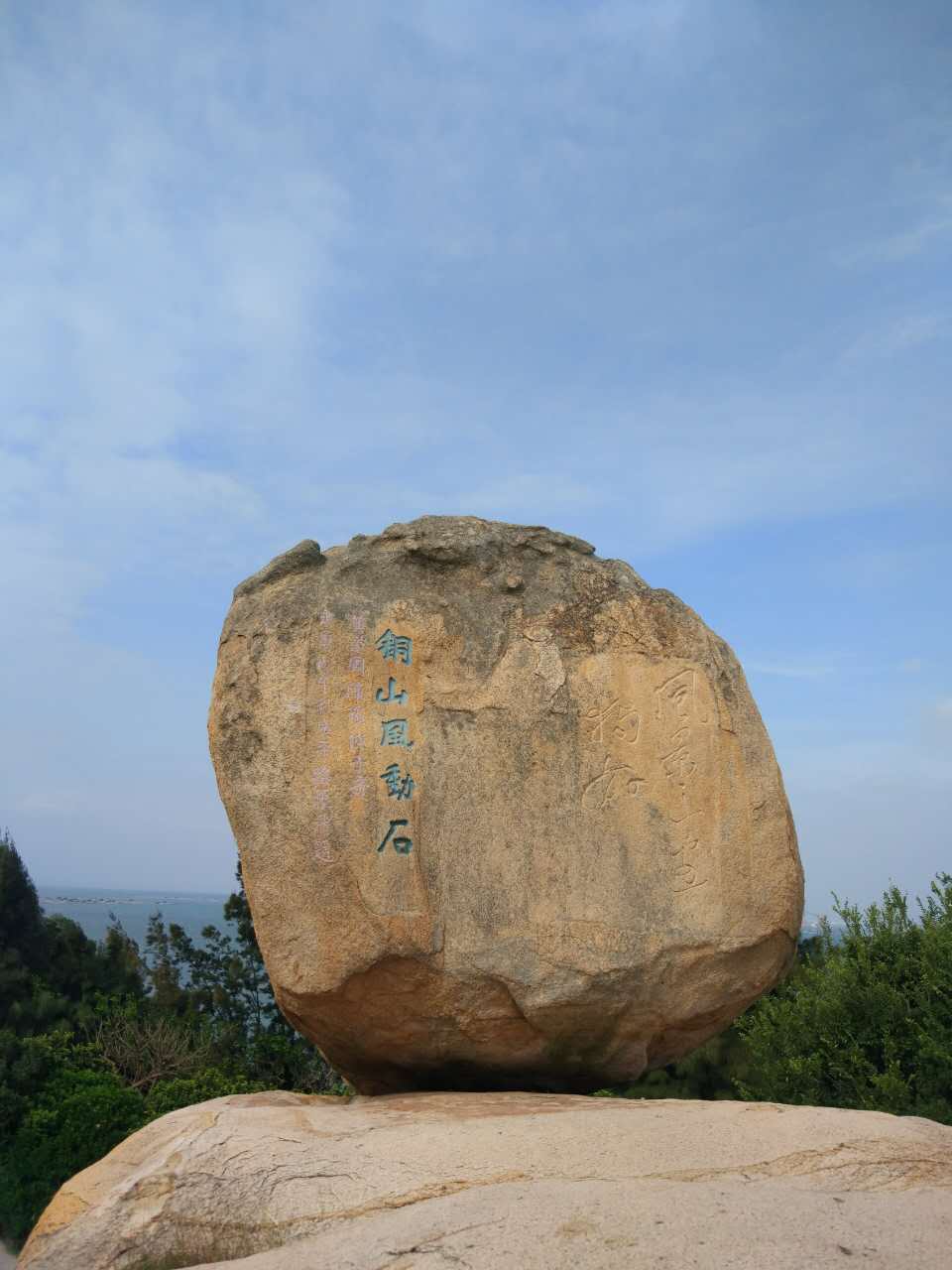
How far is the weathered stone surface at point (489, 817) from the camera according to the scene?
227 inches

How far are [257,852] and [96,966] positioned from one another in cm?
1208

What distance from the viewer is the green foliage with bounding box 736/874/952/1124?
29.3ft

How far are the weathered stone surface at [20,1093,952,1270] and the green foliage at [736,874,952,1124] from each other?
13.4ft

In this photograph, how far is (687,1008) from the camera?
5.99 meters

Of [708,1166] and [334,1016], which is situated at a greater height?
[334,1016]

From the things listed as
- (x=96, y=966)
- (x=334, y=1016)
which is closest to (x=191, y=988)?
(x=96, y=966)

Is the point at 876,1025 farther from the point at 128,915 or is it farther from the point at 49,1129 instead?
the point at 128,915

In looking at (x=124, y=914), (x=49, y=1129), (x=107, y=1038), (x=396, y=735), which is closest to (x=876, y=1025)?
(x=396, y=735)

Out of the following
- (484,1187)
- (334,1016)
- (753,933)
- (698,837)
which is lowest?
(484,1187)

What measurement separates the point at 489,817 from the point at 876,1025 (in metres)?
5.27

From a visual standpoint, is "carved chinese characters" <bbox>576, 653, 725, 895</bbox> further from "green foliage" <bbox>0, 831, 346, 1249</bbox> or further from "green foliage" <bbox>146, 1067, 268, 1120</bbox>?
"green foliage" <bbox>146, 1067, 268, 1120</bbox>

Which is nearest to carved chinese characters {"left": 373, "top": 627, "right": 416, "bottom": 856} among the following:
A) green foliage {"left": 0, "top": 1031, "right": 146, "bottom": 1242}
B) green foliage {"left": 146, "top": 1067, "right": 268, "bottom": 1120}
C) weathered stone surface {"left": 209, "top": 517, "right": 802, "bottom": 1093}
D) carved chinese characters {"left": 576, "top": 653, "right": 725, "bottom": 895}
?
weathered stone surface {"left": 209, "top": 517, "right": 802, "bottom": 1093}

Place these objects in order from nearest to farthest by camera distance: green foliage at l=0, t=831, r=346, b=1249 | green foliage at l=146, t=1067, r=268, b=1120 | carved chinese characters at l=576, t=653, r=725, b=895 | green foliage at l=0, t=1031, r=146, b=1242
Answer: carved chinese characters at l=576, t=653, r=725, b=895 → green foliage at l=0, t=1031, r=146, b=1242 → green foliage at l=0, t=831, r=346, b=1249 → green foliage at l=146, t=1067, r=268, b=1120

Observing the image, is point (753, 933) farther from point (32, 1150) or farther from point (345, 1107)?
point (32, 1150)
